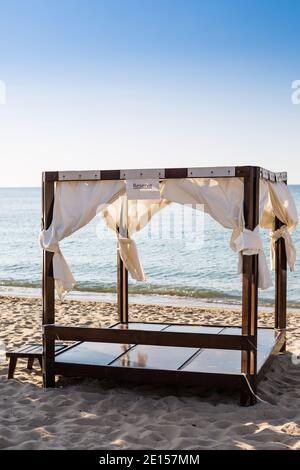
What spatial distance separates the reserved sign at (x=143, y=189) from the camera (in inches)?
223

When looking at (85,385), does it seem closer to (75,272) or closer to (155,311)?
(155,311)

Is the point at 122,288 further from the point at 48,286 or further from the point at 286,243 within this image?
the point at 286,243

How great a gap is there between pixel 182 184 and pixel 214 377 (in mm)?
1888

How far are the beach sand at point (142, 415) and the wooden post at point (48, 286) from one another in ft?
0.69

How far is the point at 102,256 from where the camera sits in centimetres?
3039

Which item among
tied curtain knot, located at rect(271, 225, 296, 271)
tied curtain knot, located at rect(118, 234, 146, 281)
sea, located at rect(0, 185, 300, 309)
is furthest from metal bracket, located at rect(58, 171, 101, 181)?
sea, located at rect(0, 185, 300, 309)

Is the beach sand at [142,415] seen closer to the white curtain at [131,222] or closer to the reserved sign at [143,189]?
the white curtain at [131,222]

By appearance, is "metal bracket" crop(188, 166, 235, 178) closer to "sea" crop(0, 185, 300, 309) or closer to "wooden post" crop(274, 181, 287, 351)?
"wooden post" crop(274, 181, 287, 351)

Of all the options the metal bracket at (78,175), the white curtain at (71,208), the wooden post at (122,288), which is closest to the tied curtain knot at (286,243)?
the wooden post at (122,288)

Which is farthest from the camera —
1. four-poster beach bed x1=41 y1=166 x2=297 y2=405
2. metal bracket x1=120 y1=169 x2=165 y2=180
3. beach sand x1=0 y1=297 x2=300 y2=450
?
metal bracket x1=120 y1=169 x2=165 y2=180

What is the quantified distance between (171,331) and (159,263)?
21543 millimetres

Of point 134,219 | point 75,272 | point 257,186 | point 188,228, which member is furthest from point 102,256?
point 257,186

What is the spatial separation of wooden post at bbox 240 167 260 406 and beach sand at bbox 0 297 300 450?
0.21 m

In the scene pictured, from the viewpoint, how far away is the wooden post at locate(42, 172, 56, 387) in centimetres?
596
